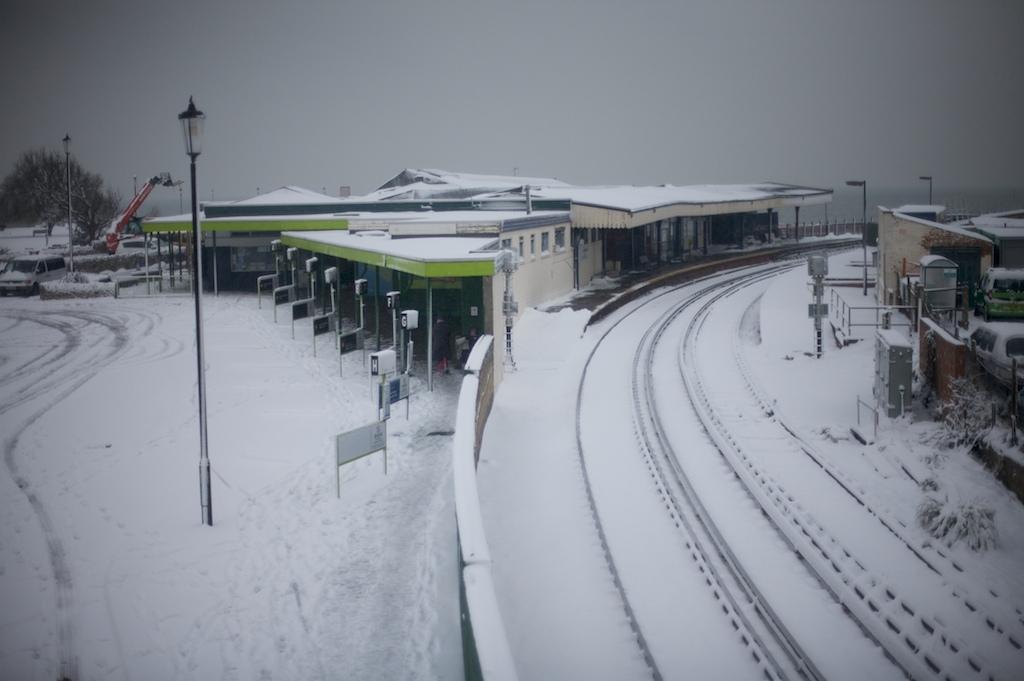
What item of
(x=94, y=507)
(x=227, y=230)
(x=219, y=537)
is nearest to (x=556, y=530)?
(x=219, y=537)

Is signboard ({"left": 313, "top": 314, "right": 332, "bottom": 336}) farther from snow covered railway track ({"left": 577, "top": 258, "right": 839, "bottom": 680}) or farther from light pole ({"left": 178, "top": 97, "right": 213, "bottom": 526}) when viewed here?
light pole ({"left": 178, "top": 97, "right": 213, "bottom": 526})

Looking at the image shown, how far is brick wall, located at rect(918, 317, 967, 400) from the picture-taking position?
53.0 feet

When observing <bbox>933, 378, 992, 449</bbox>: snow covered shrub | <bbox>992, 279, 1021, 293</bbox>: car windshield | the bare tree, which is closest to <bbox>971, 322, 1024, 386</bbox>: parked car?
<bbox>933, 378, 992, 449</bbox>: snow covered shrub

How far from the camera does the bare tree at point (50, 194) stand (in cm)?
5638

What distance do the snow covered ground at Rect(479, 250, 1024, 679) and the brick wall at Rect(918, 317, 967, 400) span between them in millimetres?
951

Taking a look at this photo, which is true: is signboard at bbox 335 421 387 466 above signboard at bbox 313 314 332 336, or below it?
below

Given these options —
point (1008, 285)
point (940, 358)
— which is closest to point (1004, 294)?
point (1008, 285)

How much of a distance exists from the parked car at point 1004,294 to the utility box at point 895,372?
7618 mm

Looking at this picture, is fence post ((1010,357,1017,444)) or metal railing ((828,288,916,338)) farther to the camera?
metal railing ((828,288,916,338))

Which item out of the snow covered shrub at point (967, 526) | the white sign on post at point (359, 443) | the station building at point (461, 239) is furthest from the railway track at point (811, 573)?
the station building at point (461, 239)

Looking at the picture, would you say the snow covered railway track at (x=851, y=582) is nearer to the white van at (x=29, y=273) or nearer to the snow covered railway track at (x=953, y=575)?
the snow covered railway track at (x=953, y=575)

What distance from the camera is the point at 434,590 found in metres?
10.2

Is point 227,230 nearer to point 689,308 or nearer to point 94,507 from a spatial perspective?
point 689,308

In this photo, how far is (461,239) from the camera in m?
26.4
